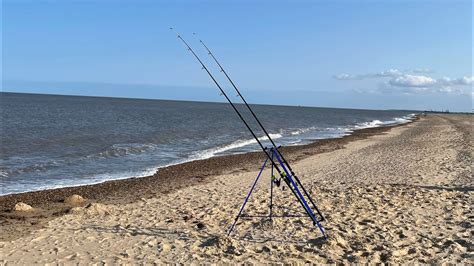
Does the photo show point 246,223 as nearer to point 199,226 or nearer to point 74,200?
point 199,226

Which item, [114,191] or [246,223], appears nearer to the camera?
[246,223]

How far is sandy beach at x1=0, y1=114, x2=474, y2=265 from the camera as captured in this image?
20.8ft

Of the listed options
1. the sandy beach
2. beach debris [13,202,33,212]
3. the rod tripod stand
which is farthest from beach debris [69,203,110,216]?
the rod tripod stand

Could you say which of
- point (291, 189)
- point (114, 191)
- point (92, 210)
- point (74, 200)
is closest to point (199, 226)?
point (291, 189)

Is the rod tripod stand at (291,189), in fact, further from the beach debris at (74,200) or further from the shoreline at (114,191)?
the beach debris at (74,200)

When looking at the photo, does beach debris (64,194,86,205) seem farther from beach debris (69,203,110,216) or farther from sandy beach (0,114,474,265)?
beach debris (69,203,110,216)

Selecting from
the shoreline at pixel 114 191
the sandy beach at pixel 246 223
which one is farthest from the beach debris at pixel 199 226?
the shoreline at pixel 114 191

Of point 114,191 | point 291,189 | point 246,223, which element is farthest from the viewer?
point 114,191

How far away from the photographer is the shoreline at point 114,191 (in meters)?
9.05

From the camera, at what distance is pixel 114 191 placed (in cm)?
1256

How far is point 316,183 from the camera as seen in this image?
40.8ft

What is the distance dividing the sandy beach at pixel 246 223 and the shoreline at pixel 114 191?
0.05 meters

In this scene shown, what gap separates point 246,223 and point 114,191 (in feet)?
20.4

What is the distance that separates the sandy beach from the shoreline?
0.05 meters
